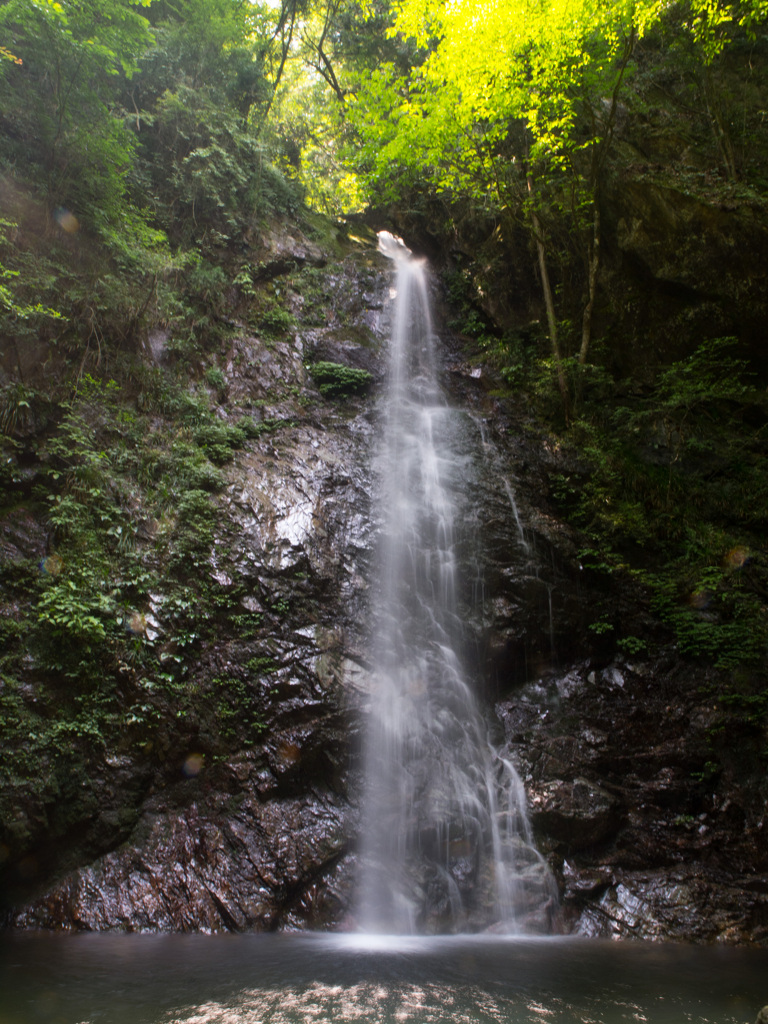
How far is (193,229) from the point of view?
41.1ft

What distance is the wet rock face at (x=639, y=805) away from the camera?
6238 mm

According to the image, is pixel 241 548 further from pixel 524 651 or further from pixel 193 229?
pixel 193 229

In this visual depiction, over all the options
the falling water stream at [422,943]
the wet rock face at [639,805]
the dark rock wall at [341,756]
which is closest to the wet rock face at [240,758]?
the dark rock wall at [341,756]

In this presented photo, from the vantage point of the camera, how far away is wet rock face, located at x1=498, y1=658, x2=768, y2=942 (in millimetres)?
6238

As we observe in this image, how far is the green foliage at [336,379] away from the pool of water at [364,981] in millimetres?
9243

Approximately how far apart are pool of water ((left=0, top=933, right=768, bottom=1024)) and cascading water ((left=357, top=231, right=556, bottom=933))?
1.64ft

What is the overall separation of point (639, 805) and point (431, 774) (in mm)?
2700

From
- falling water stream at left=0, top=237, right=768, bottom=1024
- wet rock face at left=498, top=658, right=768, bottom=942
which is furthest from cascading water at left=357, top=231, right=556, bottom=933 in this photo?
wet rock face at left=498, top=658, right=768, bottom=942

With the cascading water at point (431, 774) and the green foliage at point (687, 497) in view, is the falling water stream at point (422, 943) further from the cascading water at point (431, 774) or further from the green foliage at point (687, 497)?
the green foliage at point (687, 497)

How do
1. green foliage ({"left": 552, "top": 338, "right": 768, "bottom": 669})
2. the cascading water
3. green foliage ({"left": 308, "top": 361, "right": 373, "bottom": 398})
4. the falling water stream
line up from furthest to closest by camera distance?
green foliage ({"left": 308, "top": 361, "right": 373, "bottom": 398}) → green foliage ({"left": 552, "top": 338, "right": 768, "bottom": 669}) → the cascading water → the falling water stream

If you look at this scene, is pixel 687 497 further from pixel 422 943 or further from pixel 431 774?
pixel 422 943

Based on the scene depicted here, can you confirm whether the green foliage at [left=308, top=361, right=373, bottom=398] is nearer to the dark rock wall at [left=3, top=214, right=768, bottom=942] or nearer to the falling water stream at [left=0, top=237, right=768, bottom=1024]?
the dark rock wall at [left=3, top=214, right=768, bottom=942]

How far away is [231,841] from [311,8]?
899 inches

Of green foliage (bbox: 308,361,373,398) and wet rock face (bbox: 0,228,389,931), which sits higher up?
green foliage (bbox: 308,361,373,398)
